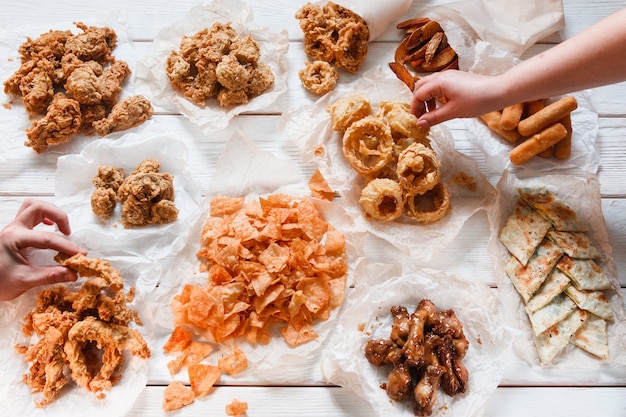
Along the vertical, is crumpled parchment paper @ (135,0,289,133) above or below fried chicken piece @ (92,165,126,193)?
above

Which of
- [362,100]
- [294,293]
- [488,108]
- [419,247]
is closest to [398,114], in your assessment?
[362,100]

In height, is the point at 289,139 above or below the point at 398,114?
below

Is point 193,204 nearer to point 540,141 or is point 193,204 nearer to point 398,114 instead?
point 398,114

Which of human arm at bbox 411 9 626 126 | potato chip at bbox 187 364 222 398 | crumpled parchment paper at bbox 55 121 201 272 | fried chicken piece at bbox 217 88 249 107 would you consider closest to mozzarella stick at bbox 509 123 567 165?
human arm at bbox 411 9 626 126

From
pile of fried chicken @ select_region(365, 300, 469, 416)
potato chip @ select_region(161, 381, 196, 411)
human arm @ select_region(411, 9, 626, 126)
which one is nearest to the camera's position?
human arm @ select_region(411, 9, 626, 126)

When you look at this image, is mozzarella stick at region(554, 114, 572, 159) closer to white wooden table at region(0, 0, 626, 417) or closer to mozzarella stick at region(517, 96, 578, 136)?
mozzarella stick at region(517, 96, 578, 136)

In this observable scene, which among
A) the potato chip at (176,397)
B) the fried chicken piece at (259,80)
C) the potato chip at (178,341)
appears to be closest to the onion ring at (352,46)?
the fried chicken piece at (259,80)
